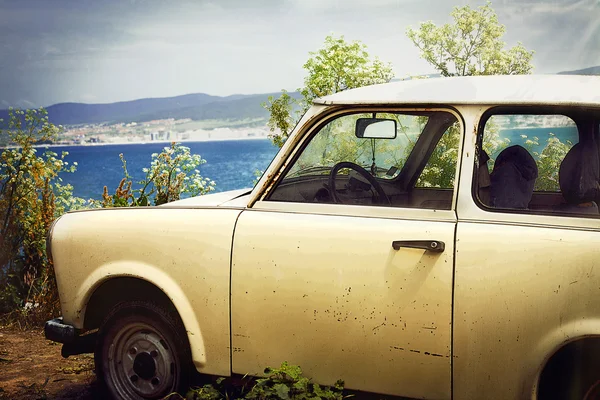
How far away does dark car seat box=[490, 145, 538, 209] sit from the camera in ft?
10.4

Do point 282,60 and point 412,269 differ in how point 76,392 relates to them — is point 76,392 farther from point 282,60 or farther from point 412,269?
point 282,60

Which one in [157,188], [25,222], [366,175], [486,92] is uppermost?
[486,92]

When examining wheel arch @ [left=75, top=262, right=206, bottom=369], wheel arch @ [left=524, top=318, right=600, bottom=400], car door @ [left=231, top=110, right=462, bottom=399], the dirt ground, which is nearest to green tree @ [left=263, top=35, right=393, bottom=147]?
the dirt ground

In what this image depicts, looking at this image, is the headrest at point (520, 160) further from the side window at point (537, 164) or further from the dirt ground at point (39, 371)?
the dirt ground at point (39, 371)

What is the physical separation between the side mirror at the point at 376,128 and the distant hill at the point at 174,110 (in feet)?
416

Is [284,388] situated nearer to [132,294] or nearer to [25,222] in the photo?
[132,294]

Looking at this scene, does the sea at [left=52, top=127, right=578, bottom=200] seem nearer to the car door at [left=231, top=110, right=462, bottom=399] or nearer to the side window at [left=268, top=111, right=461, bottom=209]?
the side window at [left=268, top=111, right=461, bottom=209]

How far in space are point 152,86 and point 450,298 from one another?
152m

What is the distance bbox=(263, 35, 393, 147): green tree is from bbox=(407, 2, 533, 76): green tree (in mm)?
1135

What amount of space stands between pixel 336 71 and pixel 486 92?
33.0ft

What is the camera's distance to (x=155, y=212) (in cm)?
363

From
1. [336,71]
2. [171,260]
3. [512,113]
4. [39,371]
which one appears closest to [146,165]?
[336,71]

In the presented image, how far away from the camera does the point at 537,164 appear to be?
3.38 meters

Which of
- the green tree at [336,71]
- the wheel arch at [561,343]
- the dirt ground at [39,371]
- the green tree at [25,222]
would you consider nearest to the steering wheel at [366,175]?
the wheel arch at [561,343]
